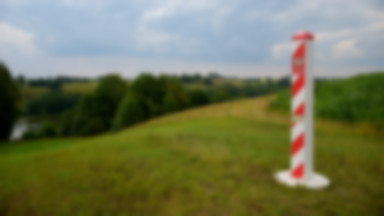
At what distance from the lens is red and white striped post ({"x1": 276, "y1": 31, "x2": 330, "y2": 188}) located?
437 cm

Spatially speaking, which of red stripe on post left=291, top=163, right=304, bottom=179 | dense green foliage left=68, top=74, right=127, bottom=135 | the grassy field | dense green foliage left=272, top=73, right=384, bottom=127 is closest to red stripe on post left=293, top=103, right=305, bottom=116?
red stripe on post left=291, top=163, right=304, bottom=179

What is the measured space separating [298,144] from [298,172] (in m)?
0.51

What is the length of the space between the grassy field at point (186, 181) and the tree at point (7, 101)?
26410 millimetres

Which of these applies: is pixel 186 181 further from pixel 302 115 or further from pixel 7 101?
pixel 7 101

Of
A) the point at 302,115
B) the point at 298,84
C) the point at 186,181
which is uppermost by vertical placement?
the point at 298,84

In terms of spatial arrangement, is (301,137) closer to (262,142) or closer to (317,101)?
(262,142)

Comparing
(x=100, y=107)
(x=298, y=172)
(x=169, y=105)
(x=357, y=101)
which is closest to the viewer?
(x=298, y=172)

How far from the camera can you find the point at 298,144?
14.9 feet

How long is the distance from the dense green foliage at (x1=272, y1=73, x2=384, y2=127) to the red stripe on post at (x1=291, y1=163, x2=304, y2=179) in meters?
6.60

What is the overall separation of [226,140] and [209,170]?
260cm

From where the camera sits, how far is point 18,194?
419 centimetres

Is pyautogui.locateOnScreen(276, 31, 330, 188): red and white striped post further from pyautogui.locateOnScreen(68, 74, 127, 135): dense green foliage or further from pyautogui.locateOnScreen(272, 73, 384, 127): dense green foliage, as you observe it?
pyautogui.locateOnScreen(68, 74, 127, 135): dense green foliage

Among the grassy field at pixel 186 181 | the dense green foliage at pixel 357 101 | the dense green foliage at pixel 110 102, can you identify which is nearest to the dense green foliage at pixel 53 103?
the dense green foliage at pixel 110 102

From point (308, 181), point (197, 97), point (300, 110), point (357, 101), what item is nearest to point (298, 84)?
point (300, 110)
